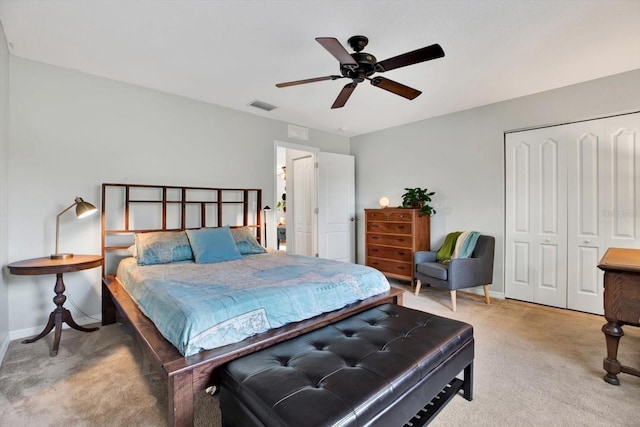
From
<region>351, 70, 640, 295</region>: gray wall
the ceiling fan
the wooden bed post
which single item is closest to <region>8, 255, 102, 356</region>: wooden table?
the wooden bed post

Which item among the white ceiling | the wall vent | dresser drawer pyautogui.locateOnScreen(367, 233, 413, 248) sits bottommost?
dresser drawer pyautogui.locateOnScreen(367, 233, 413, 248)

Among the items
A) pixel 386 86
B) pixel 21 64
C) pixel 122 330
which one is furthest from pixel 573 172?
pixel 21 64

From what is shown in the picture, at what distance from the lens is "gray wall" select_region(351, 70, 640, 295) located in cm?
328

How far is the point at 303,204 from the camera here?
5.68m

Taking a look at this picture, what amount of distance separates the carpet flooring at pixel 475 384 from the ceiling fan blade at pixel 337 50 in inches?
92.0

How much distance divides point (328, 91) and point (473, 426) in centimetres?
332

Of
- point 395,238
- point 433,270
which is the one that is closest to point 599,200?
point 433,270

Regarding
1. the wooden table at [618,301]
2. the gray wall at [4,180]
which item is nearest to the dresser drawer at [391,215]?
the wooden table at [618,301]

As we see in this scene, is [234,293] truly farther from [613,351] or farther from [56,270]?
[613,351]

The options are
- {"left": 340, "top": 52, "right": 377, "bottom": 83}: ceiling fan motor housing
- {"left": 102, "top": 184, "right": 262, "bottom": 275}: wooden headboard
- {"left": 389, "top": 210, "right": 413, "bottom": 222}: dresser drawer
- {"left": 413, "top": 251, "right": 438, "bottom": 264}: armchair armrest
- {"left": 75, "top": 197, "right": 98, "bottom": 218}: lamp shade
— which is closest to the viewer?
{"left": 340, "top": 52, "right": 377, "bottom": 83}: ceiling fan motor housing

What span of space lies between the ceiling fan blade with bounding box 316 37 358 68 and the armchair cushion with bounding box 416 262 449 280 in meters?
2.54

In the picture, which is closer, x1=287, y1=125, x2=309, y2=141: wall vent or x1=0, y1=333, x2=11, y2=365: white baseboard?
x1=0, y1=333, x2=11, y2=365: white baseboard

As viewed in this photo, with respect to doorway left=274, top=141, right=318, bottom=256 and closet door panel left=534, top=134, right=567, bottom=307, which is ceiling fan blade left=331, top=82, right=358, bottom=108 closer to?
doorway left=274, top=141, right=318, bottom=256

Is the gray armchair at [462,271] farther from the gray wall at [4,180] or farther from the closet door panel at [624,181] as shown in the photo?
the gray wall at [4,180]
